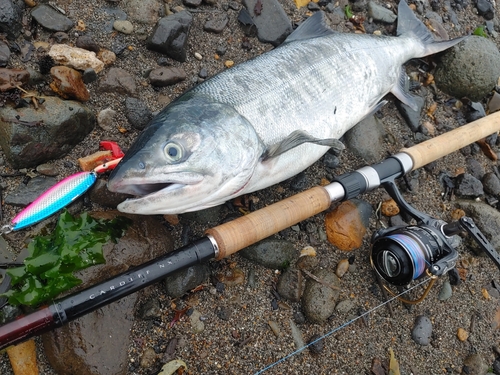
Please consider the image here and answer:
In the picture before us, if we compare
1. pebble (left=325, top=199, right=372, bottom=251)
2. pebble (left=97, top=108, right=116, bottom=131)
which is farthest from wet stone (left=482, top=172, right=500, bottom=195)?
pebble (left=97, top=108, right=116, bottom=131)

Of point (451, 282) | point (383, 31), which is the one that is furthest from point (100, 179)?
point (383, 31)

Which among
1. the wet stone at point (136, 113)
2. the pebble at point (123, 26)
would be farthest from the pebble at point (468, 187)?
the pebble at point (123, 26)

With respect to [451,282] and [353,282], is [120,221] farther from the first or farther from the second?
[451,282]

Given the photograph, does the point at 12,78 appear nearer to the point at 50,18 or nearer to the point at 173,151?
the point at 50,18

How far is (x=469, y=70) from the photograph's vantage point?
13.9 ft

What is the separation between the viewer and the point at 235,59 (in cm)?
374

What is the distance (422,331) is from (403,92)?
2.12 meters

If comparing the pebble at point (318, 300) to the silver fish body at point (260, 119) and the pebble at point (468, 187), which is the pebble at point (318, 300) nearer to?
the silver fish body at point (260, 119)

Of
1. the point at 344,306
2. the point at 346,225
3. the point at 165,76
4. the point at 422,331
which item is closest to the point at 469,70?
the point at 346,225

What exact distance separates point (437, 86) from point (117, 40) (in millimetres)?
3195

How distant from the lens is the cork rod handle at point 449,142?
134 inches

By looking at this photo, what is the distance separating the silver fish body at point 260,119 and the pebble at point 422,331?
156 cm

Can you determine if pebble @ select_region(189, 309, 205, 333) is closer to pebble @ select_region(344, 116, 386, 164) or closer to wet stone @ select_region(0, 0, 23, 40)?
pebble @ select_region(344, 116, 386, 164)

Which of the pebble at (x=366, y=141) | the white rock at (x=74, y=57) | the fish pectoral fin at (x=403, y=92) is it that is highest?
the white rock at (x=74, y=57)
